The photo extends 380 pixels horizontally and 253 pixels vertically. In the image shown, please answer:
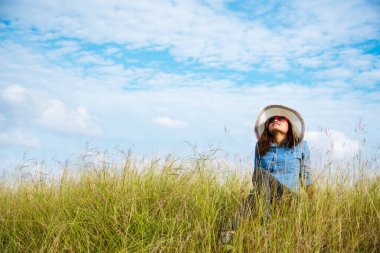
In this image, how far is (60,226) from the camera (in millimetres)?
3914

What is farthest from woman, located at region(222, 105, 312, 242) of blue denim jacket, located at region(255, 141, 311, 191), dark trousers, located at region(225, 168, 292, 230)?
dark trousers, located at region(225, 168, 292, 230)

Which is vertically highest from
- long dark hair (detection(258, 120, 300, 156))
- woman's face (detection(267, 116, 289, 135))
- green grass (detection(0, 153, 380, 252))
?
woman's face (detection(267, 116, 289, 135))

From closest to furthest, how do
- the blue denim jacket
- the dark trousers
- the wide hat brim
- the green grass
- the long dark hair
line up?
the green grass, the dark trousers, the blue denim jacket, the long dark hair, the wide hat brim

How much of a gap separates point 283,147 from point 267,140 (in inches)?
8.2

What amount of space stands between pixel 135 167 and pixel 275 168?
161 centimetres

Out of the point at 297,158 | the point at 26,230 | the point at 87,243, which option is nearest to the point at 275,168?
the point at 297,158

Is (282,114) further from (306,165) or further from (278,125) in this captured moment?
(306,165)

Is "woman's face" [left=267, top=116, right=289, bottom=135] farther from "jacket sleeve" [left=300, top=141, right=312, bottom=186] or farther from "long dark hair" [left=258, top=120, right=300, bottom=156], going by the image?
"jacket sleeve" [left=300, top=141, right=312, bottom=186]

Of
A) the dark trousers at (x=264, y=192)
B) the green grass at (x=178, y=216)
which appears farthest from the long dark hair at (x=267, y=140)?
the dark trousers at (x=264, y=192)

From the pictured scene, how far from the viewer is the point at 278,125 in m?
5.09

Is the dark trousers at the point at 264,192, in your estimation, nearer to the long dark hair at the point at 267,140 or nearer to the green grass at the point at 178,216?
the green grass at the point at 178,216

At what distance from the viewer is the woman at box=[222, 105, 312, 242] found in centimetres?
472

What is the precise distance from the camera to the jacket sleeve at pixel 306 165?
4720mm

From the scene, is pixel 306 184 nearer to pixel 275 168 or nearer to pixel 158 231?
pixel 275 168
